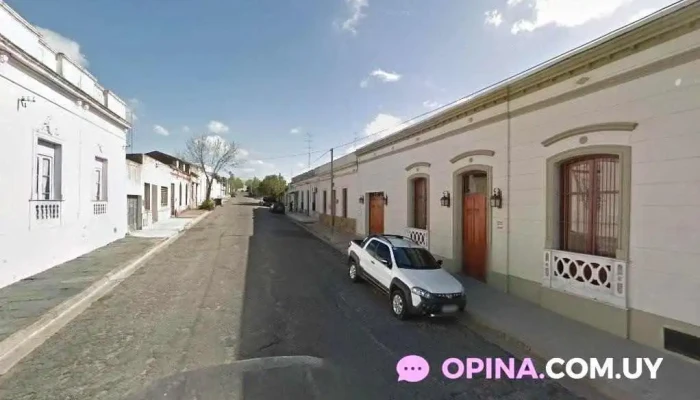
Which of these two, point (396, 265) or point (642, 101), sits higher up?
point (642, 101)

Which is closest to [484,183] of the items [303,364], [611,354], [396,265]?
[396,265]

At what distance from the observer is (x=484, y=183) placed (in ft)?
31.9

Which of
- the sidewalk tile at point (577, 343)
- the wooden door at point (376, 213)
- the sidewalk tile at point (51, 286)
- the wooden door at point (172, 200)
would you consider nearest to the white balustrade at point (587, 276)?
the sidewalk tile at point (577, 343)

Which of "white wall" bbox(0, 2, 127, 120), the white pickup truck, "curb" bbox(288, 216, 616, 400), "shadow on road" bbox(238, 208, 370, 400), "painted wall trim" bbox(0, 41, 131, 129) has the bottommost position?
"curb" bbox(288, 216, 616, 400)

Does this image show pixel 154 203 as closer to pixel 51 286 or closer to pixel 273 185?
pixel 51 286

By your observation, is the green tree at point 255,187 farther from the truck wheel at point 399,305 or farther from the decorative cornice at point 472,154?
the truck wheel at point 399,305

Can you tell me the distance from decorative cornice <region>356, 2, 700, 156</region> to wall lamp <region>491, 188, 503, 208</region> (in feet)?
7.42

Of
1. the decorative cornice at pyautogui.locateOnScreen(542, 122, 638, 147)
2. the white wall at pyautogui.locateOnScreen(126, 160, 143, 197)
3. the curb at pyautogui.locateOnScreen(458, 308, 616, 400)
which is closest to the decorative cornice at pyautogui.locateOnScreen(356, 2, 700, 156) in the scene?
the decorative cornice at pyautogui.locateOnScreen(542, 122, 638, 147)

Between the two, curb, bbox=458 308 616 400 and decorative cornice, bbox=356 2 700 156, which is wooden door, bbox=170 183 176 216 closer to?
decorative cornice, bbox=356 2 700 156

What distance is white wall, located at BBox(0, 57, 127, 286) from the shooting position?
25.5ft

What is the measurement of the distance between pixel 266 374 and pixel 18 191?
809cm

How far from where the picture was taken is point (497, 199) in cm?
871

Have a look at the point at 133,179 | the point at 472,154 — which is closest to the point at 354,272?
the point at 472,154

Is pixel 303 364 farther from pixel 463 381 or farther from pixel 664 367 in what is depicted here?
pixel 664 367
